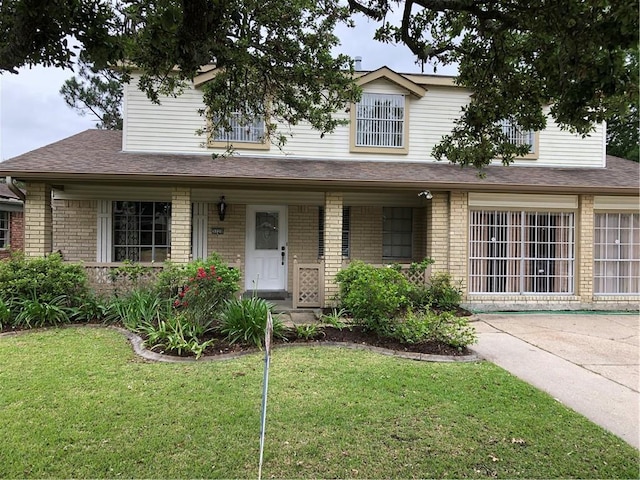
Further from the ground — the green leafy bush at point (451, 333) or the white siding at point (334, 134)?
the white siding at point (334, 134)

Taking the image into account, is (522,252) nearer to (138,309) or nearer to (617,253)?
(617,253)

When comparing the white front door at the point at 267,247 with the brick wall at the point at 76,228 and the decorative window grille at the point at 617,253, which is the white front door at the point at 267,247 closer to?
the brick wall at the point at 76,228

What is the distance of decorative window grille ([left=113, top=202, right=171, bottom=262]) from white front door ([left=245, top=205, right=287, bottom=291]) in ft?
7.29

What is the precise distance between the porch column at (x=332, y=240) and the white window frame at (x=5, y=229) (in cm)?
1489

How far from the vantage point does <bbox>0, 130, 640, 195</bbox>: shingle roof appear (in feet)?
27.7

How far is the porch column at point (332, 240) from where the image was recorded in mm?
9266

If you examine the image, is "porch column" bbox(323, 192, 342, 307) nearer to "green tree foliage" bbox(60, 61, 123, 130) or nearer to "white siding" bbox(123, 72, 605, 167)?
"white siding" bbox(123, 72, 605, 167)

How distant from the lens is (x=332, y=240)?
9.34 metres

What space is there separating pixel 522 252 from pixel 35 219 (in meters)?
11.2

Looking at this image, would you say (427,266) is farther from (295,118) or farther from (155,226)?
(155,226)

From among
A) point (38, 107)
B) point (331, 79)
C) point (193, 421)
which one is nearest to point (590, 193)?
point (331, 79)

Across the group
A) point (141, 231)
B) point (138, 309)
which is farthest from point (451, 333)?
point (141, 231)

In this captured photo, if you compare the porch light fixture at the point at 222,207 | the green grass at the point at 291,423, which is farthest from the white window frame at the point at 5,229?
the green grass at the point at 291,423

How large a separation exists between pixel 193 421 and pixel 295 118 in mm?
4285
